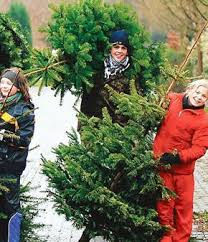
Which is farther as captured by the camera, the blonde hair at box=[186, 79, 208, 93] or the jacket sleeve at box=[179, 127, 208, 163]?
the blonde hair at box=[186, 79, 208, 93]

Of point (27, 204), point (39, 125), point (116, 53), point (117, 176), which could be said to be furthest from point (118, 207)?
point (39, 125)

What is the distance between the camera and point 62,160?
16.1 feet

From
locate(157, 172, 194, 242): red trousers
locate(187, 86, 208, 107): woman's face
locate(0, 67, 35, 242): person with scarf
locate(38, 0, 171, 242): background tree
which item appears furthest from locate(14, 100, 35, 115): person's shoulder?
locate(187, 86, 208, 107): woman's face

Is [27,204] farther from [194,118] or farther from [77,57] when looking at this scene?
[194,118]

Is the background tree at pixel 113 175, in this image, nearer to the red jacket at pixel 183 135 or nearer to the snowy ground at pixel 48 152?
the red jacket at pixel 183 135

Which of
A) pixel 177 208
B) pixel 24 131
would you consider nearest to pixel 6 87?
pixel 24 131

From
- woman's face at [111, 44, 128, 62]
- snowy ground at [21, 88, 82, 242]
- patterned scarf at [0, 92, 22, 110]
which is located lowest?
snowy ground at [21, 88, 82, 242]

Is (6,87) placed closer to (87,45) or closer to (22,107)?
(22,107)

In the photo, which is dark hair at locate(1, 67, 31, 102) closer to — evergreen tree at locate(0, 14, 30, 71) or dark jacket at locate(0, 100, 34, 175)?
dark jacket at locate(0, 100, 34, 175)

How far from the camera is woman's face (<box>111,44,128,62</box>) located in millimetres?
5609

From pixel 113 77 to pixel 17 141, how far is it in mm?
1491

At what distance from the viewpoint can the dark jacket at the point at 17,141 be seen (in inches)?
178

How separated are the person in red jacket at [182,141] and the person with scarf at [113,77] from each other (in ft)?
2.53

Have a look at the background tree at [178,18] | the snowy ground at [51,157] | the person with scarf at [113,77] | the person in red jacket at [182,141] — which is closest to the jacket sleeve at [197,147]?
the person in red jacket at [182,141]
